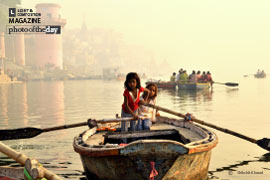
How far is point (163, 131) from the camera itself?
7.40 meters

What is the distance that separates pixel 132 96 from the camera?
693 centimetres

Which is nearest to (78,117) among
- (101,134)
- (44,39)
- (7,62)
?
(101,134)

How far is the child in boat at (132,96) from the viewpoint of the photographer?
6648 mm

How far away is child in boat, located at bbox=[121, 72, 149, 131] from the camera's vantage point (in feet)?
21.8

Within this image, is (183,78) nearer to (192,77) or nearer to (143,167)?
(192,77)

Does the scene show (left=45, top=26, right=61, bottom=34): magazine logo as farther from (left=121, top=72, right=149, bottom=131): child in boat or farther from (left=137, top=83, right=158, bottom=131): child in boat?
(left=121, top=72, right=149, bottom=131): child in boat

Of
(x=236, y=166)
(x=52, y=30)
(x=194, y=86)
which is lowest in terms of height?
(x=236, y=166)

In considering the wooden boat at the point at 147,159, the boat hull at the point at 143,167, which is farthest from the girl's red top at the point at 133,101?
the boat hull at the point at 143,167

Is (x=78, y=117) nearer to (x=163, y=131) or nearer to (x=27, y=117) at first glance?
(x=27, y=117)

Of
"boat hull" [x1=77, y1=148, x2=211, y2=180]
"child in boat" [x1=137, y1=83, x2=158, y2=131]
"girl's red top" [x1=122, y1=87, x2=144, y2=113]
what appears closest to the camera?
"boat hull" [x1=77, y1=148, x2=211, y2=180]

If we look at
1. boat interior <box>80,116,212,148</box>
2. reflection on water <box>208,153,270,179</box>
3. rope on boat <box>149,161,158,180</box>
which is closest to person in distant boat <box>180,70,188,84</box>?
reflection on water <box>208,153,270,179</box>

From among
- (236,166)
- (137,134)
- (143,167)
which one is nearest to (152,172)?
(143,167)

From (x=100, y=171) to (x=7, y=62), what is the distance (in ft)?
207

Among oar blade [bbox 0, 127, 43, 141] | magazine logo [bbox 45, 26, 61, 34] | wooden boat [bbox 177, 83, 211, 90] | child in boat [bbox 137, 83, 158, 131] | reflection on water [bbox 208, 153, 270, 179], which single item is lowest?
reflection on water [bbox 208, 153, 270, 179]
